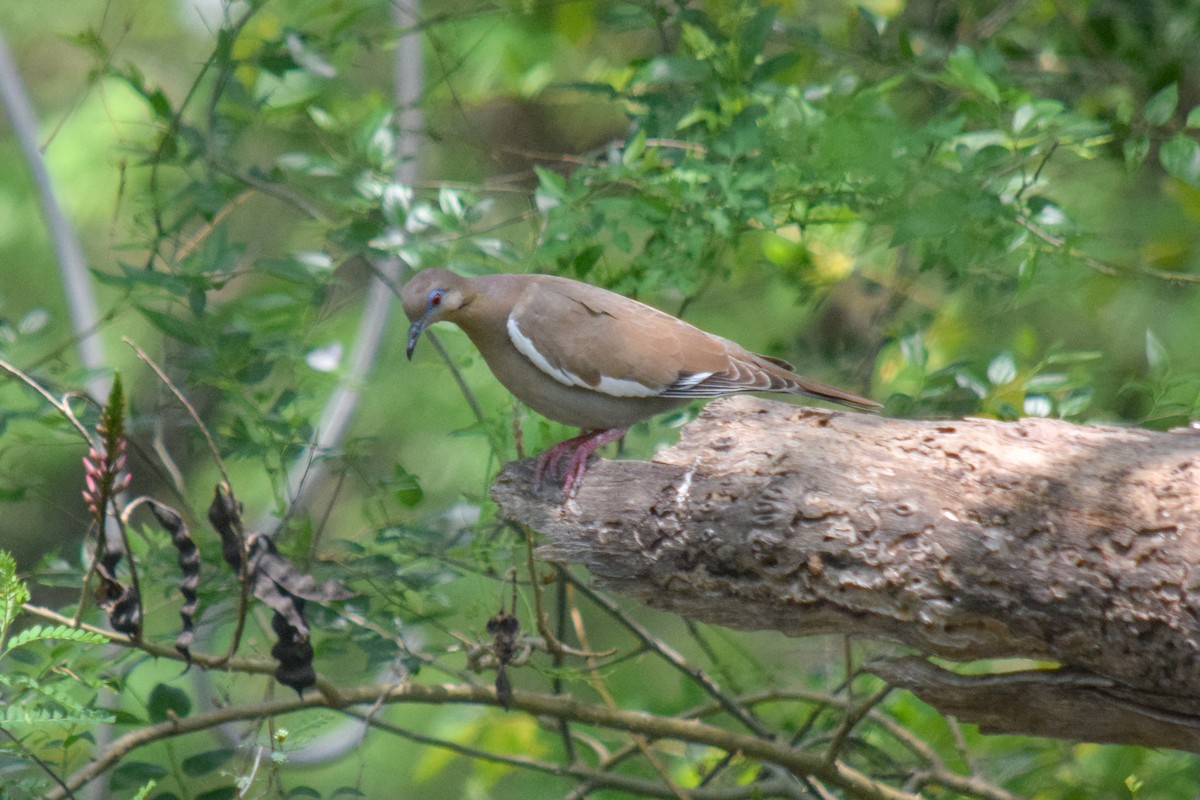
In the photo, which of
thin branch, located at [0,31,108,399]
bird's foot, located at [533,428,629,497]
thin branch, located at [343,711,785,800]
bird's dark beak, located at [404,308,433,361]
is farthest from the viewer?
thin branch, located at [0,31,108,399]

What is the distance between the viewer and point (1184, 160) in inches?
98.2

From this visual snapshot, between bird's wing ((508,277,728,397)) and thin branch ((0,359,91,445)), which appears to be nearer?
thin branch ((0,359,91,445))

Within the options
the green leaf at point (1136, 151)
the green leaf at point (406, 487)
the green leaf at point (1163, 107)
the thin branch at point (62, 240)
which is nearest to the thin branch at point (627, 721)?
the green leaf at point (406, 487)

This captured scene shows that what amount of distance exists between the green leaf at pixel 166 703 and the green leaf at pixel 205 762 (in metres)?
0.18

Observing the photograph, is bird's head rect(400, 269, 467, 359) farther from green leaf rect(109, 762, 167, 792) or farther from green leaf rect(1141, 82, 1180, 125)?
green leaf rect(1141, 82, 1180, 125)

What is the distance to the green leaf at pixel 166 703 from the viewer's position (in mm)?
2748

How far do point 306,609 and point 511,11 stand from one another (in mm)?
1903

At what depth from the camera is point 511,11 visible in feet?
11.1

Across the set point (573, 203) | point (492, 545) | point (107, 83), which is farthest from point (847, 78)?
point (107, 83)

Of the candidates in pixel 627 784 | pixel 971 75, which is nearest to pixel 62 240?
pixel 627 784

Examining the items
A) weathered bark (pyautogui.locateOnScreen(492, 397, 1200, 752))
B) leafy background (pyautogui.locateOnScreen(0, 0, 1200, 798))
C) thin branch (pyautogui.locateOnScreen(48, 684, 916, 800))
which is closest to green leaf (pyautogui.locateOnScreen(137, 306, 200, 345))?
leafy background (pyautogui.locateOnScreen(0, 0, 1200, 798))

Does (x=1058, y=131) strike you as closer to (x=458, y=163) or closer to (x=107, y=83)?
(x=458, y=163)

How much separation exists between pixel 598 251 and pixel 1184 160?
1.44 meters

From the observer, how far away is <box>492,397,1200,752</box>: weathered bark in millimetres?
1749
